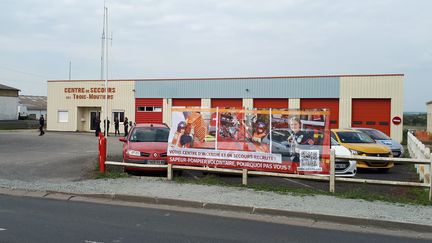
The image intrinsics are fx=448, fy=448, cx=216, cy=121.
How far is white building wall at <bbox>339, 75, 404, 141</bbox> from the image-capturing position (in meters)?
33.1

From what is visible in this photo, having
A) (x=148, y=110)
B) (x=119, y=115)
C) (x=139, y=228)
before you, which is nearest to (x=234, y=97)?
(x=148, y=110)

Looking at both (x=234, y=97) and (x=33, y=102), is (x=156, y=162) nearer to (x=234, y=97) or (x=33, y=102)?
(x=234, y=97)

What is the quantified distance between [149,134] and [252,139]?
471cm

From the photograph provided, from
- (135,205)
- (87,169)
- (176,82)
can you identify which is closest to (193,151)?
(135,205)

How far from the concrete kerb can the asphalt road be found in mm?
580

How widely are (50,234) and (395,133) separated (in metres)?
30.9

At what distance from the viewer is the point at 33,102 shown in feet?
390

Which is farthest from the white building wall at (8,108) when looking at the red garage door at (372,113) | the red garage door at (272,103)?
the red garage door at (372,113)

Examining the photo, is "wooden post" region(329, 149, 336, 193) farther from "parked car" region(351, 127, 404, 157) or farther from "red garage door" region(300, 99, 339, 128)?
"red garage door" region(300, 99, 339, 128)

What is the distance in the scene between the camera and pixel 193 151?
12.0m

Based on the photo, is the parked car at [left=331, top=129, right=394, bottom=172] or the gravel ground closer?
the gravel ground

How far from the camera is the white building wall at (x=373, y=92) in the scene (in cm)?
3306

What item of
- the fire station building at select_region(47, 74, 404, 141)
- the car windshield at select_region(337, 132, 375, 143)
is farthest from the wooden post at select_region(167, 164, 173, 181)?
the fire station building at select_region(47, 74, 404, 141)

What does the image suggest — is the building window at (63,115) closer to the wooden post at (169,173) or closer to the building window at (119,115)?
the building window at (119,115)
